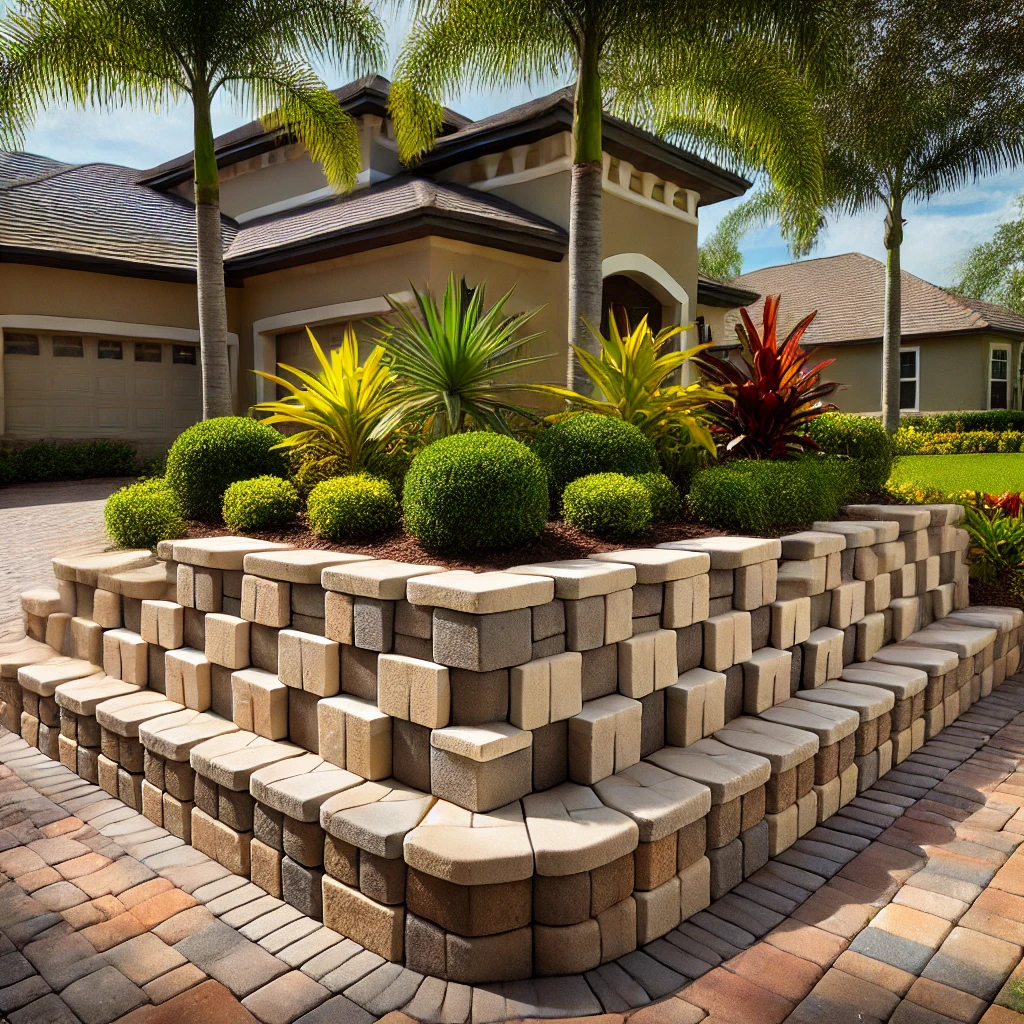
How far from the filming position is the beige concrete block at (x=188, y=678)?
4.15m

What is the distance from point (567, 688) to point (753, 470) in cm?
256

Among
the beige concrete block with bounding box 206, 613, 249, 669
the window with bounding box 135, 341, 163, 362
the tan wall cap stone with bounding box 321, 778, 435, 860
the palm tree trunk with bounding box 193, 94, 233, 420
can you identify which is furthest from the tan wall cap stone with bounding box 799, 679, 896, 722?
the window with bounding box 135, 341, 163, 362

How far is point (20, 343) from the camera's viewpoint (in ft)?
41.9

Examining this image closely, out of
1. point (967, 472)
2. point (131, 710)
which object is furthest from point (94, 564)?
point (967, 472)

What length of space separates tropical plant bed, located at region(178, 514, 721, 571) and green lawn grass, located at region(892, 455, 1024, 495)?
21.3 ft

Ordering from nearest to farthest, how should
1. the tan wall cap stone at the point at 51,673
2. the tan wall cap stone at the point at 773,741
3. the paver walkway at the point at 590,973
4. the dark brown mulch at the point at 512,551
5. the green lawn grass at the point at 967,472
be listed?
the paver walkway at the point at 590,973, the tan wall cap stone at the point at 773,741, the dark brown mulch at the point at 512,551, the tan wall cap stone at the point at 51,673, the green lawn grass at the point at 967,472

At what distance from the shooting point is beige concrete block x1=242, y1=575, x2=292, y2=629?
3.80 metres

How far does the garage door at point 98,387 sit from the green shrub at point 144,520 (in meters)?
8.83

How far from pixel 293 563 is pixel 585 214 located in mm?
4822

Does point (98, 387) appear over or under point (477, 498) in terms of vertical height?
over

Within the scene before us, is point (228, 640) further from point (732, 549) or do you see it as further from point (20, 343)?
point (20, 343)

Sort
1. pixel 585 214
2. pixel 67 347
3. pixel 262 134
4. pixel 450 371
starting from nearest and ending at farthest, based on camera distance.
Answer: pixel 450 371 → pixel 585 214 → pixel 67 347 → pixel 262 134

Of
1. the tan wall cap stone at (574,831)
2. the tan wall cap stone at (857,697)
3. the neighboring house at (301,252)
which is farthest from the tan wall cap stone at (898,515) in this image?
the neighboring house at (301,252)

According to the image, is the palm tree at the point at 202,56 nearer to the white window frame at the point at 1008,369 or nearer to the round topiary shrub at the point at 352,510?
the round topiary shrub at the point at 352,510
